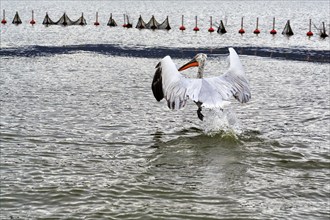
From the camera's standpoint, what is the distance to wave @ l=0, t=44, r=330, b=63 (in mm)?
41987

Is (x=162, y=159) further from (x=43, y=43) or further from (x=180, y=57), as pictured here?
(x=43, y=43)

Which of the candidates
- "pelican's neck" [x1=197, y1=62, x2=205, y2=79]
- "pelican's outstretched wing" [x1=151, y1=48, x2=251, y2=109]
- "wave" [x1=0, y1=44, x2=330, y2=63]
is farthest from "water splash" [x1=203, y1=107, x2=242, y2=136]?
"wave" [x1=0, y1=44, x2=330, y2=63]

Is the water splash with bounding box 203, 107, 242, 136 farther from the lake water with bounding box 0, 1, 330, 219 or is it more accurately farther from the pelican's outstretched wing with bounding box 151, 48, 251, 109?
the pelican's outstretched wing with bounding box 151, 48, 251, 109

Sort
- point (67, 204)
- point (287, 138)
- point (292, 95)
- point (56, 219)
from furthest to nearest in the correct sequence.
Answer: point (292, 95)
point (287, 138)
point (67, 204)
point (56, 219)

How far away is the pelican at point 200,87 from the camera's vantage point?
58.3 feet

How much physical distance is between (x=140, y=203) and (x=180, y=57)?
1179 inches

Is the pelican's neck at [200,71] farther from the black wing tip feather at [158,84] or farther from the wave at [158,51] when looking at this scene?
the wave at [158,51]

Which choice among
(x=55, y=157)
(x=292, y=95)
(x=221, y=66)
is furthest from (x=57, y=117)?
(x=221, y=66)

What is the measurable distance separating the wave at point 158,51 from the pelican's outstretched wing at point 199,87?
74.2ft

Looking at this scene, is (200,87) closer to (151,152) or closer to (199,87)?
(199,87)

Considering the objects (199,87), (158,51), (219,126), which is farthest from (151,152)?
(158,51)

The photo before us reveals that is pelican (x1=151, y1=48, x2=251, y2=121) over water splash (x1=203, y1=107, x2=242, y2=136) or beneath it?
over

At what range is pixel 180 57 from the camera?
42.2 m

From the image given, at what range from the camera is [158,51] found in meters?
46.2
